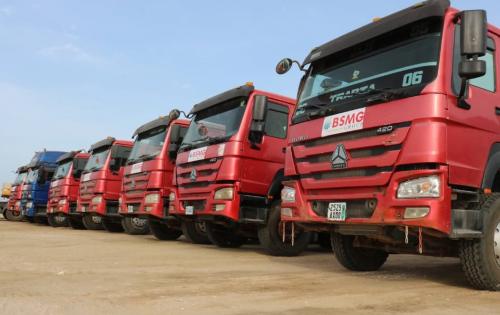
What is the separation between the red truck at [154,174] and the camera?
10.4 metres

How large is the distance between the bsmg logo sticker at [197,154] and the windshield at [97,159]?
5754 mm

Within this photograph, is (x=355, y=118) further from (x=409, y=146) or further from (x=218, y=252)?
(x=218, y=252)

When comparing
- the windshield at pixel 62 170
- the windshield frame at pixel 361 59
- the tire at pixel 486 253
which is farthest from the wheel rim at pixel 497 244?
the windshield at pixel 62 170

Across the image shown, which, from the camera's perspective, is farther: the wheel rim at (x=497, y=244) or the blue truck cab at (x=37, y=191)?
the blue truck cab at (x=37, y=191)

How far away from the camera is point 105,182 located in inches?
529

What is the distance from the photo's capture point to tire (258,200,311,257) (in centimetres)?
800

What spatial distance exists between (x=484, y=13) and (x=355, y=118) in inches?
58.6

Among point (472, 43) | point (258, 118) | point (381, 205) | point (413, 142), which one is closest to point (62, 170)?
point (258, 118)

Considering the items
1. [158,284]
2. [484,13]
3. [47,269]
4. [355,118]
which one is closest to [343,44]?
[355,118]

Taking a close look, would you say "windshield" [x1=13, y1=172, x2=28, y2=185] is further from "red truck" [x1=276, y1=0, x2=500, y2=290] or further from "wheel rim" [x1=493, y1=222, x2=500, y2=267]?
"wheel rim" [x1=493, y1=222, x2=500, y2=267]

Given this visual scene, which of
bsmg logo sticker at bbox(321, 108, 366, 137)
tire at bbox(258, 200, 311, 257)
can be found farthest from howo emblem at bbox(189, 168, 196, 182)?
bsmg logo sticker at bbox(321, 108, 366, 137)

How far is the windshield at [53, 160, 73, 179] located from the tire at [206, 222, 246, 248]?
349 inches

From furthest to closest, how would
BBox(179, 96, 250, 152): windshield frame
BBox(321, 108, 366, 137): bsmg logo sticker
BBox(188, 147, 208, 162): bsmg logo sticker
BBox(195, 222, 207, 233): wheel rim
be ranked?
BBox(195, 222, 207, 233): wheel rim
BBox(188, 147, 208, 162): bsmg logo sticker
BBox(179, 96, 250, 152): windshield frame
BBox(321, 108, 366, 137): bsmg logo sticker

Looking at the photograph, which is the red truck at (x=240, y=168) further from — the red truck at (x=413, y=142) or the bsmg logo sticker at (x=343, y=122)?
the bsmg logo sticker at (x=343, y=122)
